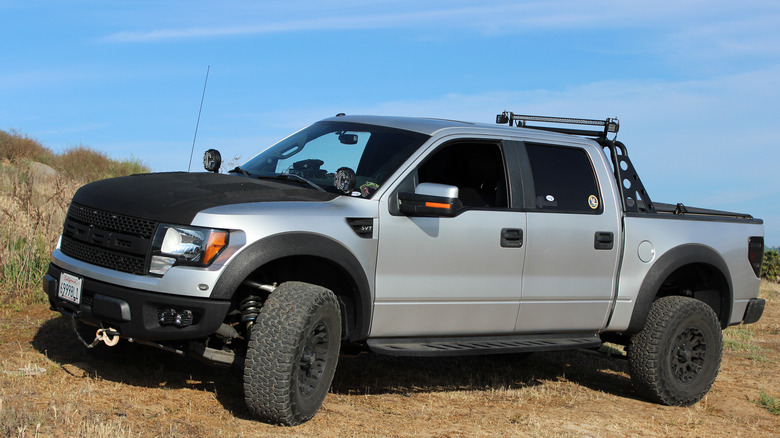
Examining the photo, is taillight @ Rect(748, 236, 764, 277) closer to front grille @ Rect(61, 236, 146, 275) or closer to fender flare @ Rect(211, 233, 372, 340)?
fender flare @ Rect(211, 233, 372, 340)

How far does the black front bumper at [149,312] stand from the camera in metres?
4.59

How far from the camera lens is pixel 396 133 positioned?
5.97 metres

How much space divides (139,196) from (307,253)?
1.07 metres

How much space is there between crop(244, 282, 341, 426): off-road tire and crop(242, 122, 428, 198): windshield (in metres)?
0.85

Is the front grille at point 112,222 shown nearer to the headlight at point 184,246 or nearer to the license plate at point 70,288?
the headlight at point 184,246

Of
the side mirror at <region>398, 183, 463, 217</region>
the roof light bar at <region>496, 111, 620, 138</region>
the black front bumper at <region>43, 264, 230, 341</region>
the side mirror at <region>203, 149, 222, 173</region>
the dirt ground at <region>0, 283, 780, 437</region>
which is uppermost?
the roof light bar at <region>496, 111, 620, 138</region>

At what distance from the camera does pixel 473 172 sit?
6.33 m

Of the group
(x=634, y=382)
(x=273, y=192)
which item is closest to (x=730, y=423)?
(x=634, y=382)

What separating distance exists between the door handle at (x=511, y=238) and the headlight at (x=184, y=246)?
2110 millimetres

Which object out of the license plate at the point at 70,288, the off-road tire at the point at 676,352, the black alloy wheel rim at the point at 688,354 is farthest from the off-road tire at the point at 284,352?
the black alloy wheel rim at the point at 688,354

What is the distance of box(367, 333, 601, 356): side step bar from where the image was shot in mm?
5422

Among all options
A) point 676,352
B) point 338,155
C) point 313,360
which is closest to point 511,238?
point 338,155

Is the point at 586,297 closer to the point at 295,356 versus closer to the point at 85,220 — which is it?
the point at 295,356

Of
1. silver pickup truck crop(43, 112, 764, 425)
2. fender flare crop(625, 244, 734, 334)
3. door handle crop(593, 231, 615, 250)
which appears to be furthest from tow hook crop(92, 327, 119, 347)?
fender flare crop(625, 244, 734, 334)
